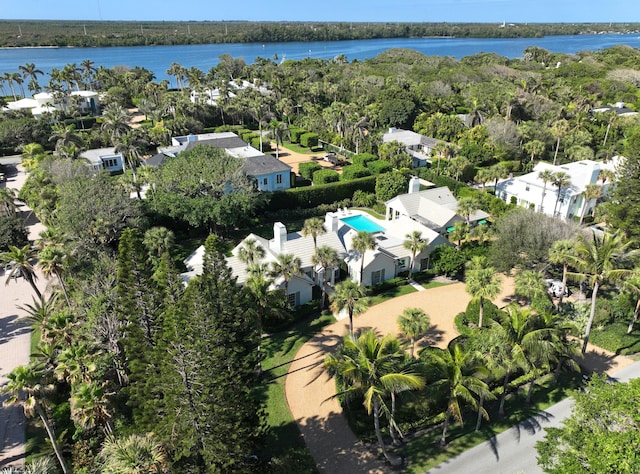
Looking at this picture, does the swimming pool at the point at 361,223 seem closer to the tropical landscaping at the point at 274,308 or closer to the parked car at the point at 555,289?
the tropical landscaping at the point at 274,308

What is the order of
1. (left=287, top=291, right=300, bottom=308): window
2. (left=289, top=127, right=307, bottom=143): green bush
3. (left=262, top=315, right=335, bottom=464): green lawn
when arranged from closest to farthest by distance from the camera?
(left=262, top=315, right=335, bottom=464): green lawn → (left=287, top=291, right=300, bottom=308): window → (left=289, top=127, right=307, bottom=143): green bush

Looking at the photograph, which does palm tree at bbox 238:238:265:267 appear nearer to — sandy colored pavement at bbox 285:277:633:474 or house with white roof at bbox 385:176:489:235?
sandy colored pavement at bbox 285:277:633:474

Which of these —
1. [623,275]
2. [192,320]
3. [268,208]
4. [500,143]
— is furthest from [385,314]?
[500,143]

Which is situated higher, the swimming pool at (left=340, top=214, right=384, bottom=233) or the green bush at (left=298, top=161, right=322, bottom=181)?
the green bush at (left=298, top=161, right=322, bottom=181)

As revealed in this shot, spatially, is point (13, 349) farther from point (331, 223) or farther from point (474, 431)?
point (474, 431)

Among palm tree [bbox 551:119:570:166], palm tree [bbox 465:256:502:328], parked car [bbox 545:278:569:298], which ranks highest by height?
palm tree [bbox 551:119:570:166]

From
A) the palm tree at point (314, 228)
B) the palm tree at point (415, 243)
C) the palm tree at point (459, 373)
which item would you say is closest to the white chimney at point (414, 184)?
the palm tree at point (415, 243)

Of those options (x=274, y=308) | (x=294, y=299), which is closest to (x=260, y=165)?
(x=294, y=299)

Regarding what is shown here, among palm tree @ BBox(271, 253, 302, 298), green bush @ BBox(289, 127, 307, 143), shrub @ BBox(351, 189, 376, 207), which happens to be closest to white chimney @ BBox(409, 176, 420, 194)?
shrub @ BBox(351, 189, 376, 207)
